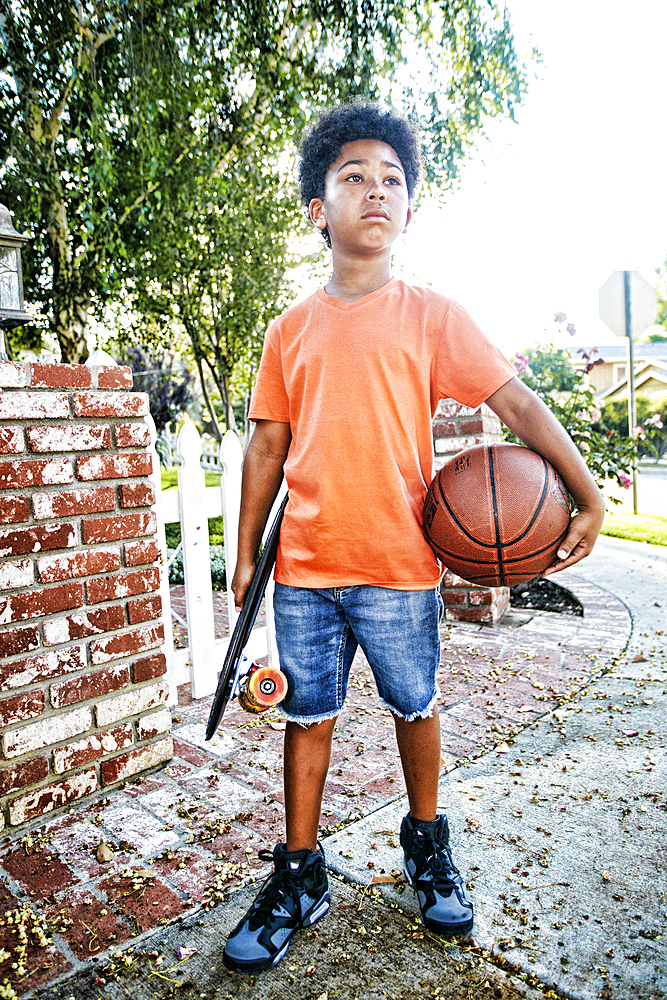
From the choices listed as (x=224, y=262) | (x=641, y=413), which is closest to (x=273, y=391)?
(x=224, y=262)

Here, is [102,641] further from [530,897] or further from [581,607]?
[581,607]

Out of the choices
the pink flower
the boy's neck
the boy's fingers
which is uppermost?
the pink flower

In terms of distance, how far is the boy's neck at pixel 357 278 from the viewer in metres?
1.90

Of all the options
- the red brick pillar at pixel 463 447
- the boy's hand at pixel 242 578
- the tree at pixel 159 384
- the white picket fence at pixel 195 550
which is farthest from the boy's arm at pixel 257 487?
the tree at pixel 159 384

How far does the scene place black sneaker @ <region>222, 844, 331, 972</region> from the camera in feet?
5.30

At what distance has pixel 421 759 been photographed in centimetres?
186

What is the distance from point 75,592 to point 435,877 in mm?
1443

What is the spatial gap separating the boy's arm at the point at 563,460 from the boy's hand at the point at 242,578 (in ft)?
2.67

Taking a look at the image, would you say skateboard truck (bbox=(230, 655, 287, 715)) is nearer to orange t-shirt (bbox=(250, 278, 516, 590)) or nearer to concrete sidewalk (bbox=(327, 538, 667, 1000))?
orange t-shirt (bbox=(250, 278, 516, 590))

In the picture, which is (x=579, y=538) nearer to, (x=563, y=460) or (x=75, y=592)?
(x=563, y=460)

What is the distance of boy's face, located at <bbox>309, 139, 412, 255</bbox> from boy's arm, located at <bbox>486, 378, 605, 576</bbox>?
53cm

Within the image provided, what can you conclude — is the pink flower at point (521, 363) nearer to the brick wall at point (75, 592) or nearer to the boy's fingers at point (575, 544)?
the brick wall at point (75, 592)

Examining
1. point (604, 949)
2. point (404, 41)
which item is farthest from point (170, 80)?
point (604, 949)

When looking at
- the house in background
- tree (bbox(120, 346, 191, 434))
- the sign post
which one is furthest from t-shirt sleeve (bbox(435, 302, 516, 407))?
the house in background
